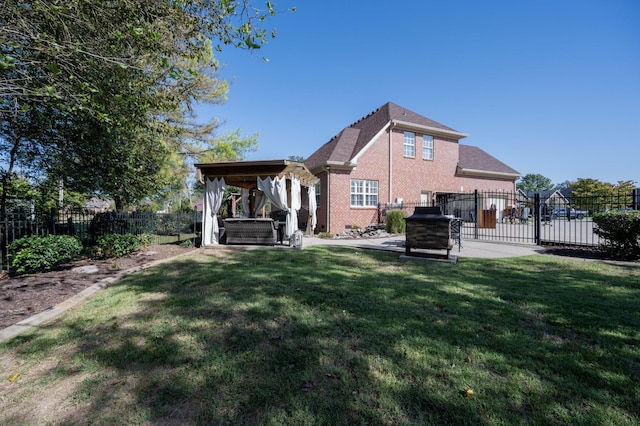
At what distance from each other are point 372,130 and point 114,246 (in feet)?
48.9

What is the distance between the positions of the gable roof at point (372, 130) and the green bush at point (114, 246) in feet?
33.2

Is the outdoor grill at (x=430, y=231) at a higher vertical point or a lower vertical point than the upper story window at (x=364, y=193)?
lower

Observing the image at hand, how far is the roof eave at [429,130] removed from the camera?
1744 cm

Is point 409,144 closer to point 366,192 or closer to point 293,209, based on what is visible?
point 366,192

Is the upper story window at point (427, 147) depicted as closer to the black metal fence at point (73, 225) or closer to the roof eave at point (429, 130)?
the roof eave at point (429, 130)

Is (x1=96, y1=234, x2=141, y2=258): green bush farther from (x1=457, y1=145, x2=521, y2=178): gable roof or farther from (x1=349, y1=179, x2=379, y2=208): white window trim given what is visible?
(x1=457, y1=145, x2=521, y2=178): gable roof

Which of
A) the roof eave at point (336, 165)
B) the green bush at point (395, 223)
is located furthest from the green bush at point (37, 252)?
the green bush at point (395, 223)

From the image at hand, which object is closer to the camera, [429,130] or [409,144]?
[409,144]

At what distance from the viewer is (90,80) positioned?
16.8 feet

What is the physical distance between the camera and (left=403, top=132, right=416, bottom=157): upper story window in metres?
18.2

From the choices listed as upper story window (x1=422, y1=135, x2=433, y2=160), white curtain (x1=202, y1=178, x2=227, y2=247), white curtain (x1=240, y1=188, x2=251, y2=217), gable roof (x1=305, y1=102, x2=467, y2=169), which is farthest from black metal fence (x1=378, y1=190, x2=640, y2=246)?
white curtain (x1=202, y1=178, x2=227, y2=247)

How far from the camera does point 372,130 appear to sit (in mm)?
17953

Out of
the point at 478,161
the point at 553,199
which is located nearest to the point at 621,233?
the point at 553,199

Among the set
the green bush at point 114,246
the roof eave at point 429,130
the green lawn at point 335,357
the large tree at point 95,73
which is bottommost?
the green lawn at point 335,357
